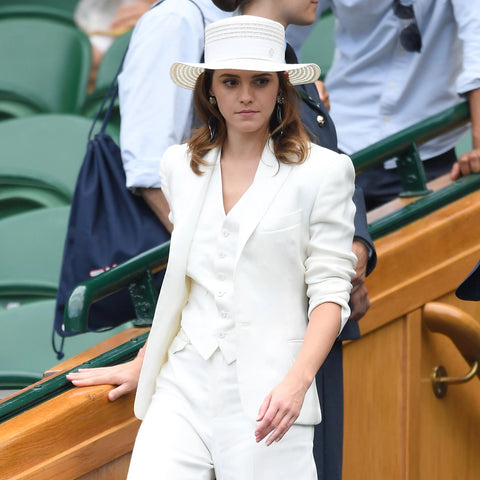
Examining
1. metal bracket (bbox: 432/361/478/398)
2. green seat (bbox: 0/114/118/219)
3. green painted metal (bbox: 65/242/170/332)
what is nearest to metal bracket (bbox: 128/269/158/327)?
green painted metal (bbox: 65/242/170/332)

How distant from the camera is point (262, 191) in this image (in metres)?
2.17

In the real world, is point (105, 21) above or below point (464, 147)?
above

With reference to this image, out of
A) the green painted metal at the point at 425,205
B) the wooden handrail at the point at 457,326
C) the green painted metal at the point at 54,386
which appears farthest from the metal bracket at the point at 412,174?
the green painted metal at the point at 54,386

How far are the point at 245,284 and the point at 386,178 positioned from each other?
1731 mm

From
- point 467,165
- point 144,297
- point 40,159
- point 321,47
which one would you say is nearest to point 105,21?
point 40,159

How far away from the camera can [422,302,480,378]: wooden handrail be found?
321 centimetres

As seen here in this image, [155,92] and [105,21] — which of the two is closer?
[155,92]

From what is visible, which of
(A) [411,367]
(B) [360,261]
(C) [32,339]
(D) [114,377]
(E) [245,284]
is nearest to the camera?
(E) [245,284]

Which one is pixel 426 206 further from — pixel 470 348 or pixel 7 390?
pixel 7 390

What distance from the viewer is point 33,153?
5.25 metres

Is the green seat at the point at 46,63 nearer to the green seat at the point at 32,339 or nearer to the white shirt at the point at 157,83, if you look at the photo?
the green seat at the point at 32,339

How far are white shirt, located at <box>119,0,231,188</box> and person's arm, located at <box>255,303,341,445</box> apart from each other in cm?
109

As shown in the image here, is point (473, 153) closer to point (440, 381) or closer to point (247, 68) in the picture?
point (440, 381)

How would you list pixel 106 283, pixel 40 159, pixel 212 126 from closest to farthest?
pixel 212 126, pixel 106 283, pixel 40 159
